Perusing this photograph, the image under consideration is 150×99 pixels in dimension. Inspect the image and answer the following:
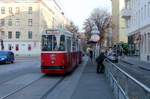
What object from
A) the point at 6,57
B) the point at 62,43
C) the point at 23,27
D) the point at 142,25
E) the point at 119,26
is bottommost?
the point at 6,57

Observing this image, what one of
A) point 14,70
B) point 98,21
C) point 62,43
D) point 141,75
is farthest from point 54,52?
point 98,21

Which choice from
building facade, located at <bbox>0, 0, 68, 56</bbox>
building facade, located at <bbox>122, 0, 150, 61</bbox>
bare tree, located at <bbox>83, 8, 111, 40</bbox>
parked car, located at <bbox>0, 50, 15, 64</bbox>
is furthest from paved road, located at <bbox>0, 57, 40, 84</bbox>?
building facade, located at <bbox>0, 0, 68, 56</bbox>

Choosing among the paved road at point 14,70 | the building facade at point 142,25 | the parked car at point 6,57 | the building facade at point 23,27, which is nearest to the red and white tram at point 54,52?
the paved road at point 14,70

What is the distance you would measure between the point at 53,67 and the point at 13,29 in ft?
227

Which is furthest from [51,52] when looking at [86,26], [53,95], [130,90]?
[86,26]

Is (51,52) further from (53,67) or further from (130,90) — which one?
(130,90)

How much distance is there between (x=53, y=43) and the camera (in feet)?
67.9

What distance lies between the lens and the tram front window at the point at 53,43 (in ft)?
67.6

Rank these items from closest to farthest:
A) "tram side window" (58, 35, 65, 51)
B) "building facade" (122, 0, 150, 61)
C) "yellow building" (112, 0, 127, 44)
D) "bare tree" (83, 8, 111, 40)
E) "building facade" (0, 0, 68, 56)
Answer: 1. "tram side window" (58, 35, 65, 51)
2. "building facade" (122, 0, 150, 61)
3. "bare tree" (83, 8, 111, 40)
4. "building facade" (0, 0, 68, 56)
5. "yellow building" (112, 0, 127, 44)

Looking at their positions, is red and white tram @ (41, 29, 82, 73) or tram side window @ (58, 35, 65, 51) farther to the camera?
tram side window @ (58, 35, 65, 51)

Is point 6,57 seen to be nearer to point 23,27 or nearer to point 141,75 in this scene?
point 141,75

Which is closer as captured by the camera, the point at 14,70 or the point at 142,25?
the point at 14,70

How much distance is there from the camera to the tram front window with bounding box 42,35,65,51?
20609 mm

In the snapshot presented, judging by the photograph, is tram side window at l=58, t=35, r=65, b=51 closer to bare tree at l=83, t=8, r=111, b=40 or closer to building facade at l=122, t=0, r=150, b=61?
building facade at l=122, t=0, r=150, b=61
